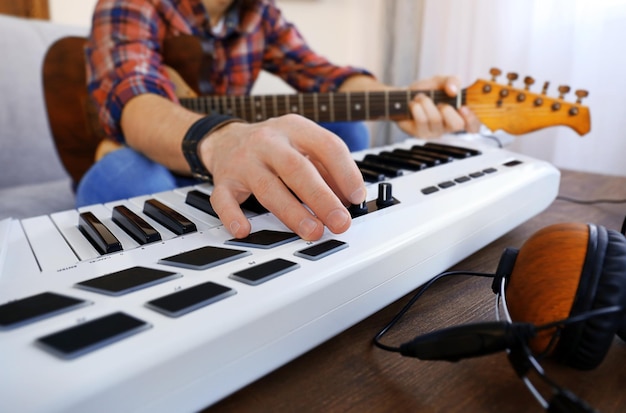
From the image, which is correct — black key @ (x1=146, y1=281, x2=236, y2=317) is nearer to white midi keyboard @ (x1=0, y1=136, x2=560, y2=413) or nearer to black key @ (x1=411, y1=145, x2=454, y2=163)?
white midi keyboard @ (x1=0, y1=136, x2=560, y2=413)

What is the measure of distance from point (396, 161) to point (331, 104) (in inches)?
15.9

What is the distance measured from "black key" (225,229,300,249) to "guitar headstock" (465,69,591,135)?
26.6 inches

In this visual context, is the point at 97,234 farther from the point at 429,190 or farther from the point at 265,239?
the point at 429,190

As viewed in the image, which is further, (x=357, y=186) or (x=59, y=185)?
(x=59, y=185)

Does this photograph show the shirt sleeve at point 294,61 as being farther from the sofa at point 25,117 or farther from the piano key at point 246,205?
the piano key at point 246,205

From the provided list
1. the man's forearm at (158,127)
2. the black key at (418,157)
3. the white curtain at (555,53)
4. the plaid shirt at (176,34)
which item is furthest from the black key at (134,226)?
the white curtain at (555,53)

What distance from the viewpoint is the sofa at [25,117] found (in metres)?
1.12

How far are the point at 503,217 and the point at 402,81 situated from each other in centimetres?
148

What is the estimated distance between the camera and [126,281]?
25 centimetres

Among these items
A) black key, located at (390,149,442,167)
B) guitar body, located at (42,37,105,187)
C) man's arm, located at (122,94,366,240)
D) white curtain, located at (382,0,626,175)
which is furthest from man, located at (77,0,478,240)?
white curtain, located at (382,0,626,175)

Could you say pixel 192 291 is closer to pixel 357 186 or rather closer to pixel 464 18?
pixel 357 186

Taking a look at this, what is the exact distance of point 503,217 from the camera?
0.47 metres

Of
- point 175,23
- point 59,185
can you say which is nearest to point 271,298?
point 175,23

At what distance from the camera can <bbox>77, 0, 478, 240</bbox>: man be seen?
1.14 feet
